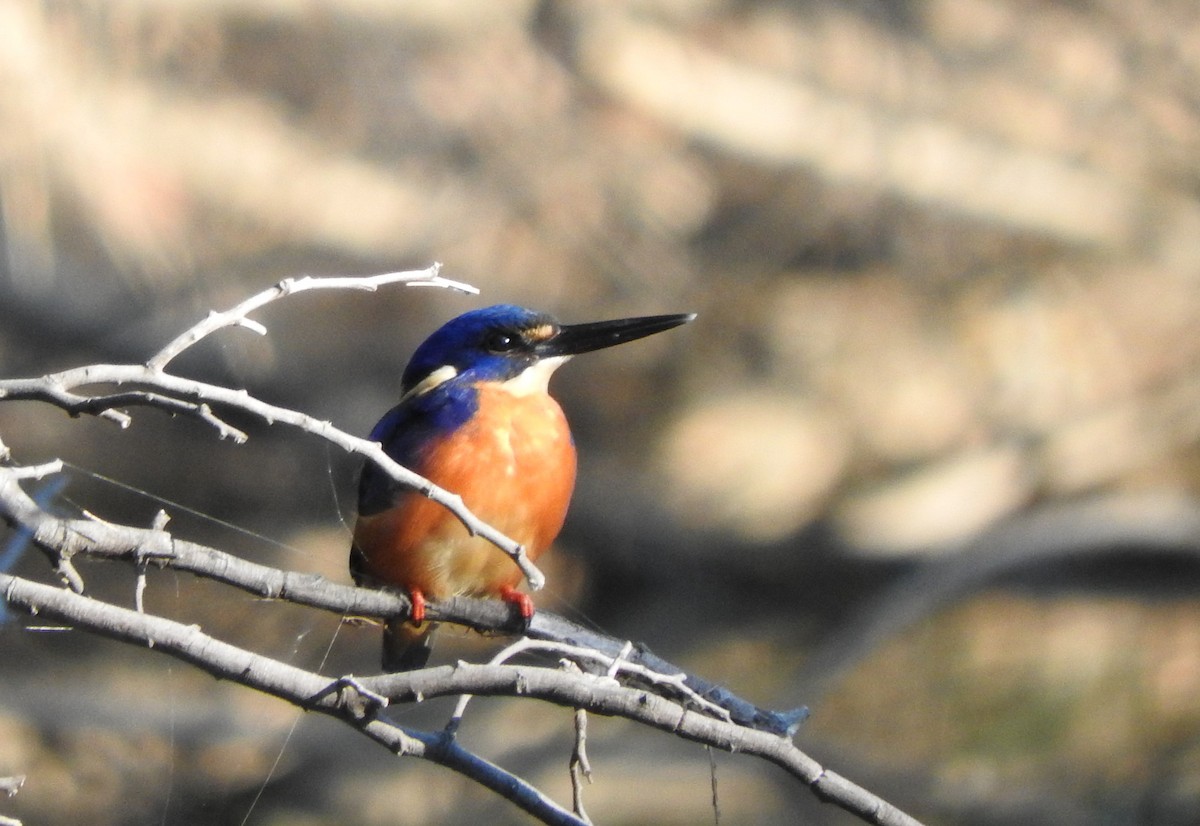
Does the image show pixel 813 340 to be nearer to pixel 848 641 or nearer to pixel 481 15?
pixel 848 641

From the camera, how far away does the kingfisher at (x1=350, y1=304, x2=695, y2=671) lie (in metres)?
1.52

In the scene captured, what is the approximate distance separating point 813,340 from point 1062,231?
2.71 feet

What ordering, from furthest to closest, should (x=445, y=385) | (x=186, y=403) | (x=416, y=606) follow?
(x=445, y=385) → (x=416, y=606) → (x=186, y=403)

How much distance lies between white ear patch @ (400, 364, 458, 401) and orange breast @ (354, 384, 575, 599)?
0.41ft

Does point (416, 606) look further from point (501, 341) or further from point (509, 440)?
point (501, 341)

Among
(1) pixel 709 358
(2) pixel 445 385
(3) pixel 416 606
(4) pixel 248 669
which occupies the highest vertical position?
(1) pixel 709 358

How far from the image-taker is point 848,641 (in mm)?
4344

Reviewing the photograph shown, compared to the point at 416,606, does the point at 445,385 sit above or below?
above

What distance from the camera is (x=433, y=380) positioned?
174 cm

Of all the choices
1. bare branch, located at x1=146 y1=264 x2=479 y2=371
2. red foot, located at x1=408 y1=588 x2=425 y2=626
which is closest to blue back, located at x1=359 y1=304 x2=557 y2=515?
red foot, located at x1=408 y1=588 x2=425 y2=626

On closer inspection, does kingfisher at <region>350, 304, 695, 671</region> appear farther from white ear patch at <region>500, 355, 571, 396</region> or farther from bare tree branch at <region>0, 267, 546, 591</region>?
bare tree branch at <region>0, 267, 546, 591</region>

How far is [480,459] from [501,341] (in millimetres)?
207

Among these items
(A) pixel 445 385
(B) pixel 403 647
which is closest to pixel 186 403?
(A) pixel 445 385

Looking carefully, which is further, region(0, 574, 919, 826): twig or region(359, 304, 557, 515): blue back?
region(359, 304, 557, 515): blue back
